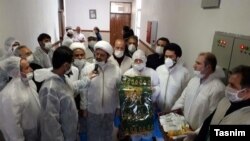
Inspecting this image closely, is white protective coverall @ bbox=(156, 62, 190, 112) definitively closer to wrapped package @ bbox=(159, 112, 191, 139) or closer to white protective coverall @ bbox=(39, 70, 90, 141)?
wrapped package @ bbox=(159, 112, 191, 139)

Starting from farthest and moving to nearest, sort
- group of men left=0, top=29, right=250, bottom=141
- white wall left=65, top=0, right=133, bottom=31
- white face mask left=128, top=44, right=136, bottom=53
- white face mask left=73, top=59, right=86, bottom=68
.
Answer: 1. white wall left=65, top=0, right=133, bottom=31
2. white face mask left=128, top=44, right=136, bottom=53
3. white face mask left=73, top=59, right=86, bottom=68
4. group of men left=0, top=29, right=250, bottom=141

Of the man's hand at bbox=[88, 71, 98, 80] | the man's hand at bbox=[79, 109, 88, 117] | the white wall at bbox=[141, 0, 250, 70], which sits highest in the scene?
the white wall at bbox=[141, 0, 250, 70]

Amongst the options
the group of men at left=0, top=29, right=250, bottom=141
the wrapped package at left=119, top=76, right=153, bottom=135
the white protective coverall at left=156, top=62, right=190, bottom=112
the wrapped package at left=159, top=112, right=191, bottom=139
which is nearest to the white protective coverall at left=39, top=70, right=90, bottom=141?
the group of men at left=0, top=29, right=250, bottom=141

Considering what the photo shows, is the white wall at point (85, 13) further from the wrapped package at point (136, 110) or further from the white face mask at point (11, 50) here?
the wrapped package at point (136, 110)

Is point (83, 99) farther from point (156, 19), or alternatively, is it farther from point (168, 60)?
point (156, 19)

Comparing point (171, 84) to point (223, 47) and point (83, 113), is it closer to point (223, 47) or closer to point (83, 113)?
point (223, 47)

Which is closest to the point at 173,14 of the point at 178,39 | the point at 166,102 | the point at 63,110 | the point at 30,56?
the point at 178,39

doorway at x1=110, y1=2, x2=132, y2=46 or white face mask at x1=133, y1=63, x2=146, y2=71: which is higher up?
doorway at x1=110, y1=2, x2=132, y2=46

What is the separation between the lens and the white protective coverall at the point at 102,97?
6.69 ft

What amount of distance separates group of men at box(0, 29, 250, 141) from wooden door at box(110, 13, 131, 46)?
7050 millimetres

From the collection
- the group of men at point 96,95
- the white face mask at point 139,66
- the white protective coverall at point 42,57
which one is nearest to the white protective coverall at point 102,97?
the group of men at point 96,95

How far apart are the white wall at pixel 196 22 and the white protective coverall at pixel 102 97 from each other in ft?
3.52

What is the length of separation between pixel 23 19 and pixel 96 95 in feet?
8.36

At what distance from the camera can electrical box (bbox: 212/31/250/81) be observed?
5.04ft
